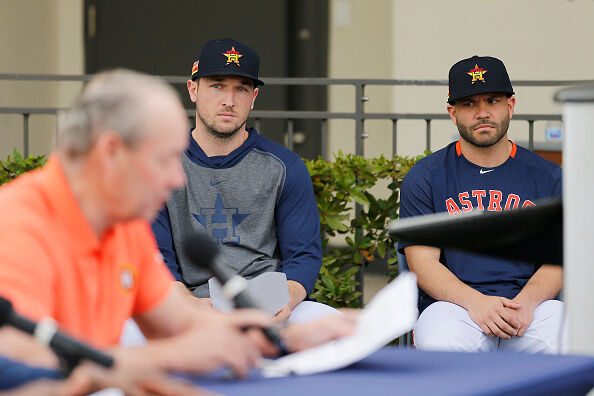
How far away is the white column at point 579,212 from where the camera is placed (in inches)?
63.9

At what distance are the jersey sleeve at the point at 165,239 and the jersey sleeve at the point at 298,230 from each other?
436 mm

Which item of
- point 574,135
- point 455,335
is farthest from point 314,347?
point 455,335

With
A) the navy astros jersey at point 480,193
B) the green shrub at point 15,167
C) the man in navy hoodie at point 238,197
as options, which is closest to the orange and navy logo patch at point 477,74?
the navy astros jersey at point 480,193

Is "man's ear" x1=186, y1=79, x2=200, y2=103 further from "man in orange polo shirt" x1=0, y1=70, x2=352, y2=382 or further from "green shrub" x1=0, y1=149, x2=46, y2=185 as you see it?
"man in orange polo shirt" x1=0, y1=70, x2=352, y2=382

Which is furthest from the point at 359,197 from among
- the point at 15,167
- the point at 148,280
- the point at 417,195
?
the point at 148,280

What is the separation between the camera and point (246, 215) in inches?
138

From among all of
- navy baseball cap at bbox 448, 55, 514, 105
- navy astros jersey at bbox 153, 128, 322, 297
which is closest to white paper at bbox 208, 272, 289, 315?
navy astros jersey at bbox 153, 128, 322, 297

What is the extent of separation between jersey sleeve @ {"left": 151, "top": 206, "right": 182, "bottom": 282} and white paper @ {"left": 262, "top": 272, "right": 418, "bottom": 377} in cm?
169

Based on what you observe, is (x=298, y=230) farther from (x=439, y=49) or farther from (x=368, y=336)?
(x=439, y=49)

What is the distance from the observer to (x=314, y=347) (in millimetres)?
1812

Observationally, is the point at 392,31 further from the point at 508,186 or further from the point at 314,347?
the point at 314,347

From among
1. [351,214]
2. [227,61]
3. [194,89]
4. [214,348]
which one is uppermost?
[227,61]

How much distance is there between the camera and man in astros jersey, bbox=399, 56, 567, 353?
3256 mm

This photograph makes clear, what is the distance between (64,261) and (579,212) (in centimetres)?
96
